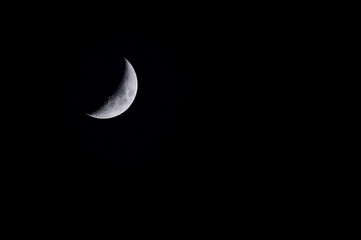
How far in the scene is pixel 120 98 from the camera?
9.27 feet

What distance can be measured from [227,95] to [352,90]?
5.17ft

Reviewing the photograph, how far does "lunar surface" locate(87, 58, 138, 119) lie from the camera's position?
2.77 meters

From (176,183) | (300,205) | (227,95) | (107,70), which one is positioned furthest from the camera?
(176,183)

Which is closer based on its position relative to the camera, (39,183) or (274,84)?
(274,84)

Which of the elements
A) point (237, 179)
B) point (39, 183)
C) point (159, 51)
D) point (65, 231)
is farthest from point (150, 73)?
point (65, 231)

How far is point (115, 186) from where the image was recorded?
3924 millimetres

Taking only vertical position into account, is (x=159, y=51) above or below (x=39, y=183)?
above

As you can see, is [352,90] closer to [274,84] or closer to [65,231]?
[274,84]

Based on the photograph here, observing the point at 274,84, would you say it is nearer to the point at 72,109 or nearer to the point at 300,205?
the point at 300,205

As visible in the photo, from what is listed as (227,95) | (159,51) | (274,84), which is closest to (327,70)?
(274,84)

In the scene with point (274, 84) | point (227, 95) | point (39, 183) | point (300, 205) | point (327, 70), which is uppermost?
point (39, 183)

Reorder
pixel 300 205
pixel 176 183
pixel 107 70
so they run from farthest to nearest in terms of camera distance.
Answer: pixel 176 183
pixel 300 205
pixel 107 70

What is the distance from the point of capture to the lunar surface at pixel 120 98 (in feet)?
9.07

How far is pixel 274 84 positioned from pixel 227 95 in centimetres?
66
